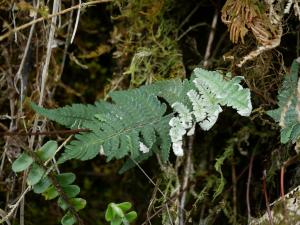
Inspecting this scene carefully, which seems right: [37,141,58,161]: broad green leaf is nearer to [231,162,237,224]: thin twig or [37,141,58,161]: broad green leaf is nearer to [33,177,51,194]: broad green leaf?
[33,177,51,194]: broad green leaf

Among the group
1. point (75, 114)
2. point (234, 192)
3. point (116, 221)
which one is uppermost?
point (75, 114)

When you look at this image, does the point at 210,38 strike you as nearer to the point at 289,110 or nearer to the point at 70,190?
the point at 289,110

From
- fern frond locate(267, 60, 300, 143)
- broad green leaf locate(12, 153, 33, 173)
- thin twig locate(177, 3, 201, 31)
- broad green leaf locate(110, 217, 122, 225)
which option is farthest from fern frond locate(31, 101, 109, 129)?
thin twig locate(177, 3, 201, 31)

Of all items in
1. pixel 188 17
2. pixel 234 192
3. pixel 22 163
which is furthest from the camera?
pixel 188 17

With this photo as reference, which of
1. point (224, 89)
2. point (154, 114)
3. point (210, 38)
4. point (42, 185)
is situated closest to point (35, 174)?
point (42, 185)

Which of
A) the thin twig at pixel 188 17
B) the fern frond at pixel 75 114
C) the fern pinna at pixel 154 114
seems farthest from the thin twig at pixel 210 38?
the fern frond at pixel 75 114

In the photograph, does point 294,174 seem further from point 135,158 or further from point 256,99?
point 135,158

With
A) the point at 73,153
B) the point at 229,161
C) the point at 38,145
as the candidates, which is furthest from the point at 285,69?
the point at 38,145
